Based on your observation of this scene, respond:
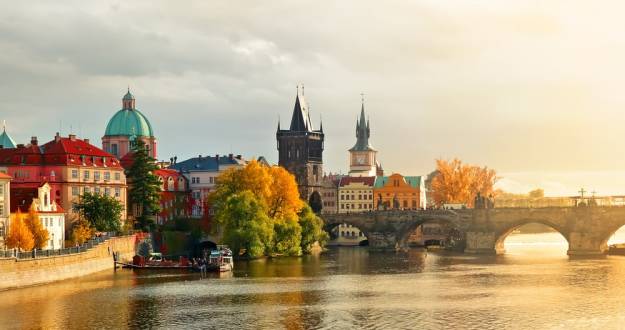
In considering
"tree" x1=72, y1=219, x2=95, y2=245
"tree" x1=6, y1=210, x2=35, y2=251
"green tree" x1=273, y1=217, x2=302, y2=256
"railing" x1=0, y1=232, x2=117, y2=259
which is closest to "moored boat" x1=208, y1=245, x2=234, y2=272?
"railing" x1=0, y1=232, x2=117, y2=259

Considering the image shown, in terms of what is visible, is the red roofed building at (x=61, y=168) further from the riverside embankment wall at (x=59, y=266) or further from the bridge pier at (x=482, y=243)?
the bridge pier at (x=482, y=243)

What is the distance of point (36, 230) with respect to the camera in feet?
358

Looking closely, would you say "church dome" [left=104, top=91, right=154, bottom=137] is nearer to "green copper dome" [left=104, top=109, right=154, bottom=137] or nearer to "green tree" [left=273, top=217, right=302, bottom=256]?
"green copper dome" [left=104, top=109, right=154, bottom=137]

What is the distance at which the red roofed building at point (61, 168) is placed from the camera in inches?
5098

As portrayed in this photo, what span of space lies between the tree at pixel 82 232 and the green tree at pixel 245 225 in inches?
789

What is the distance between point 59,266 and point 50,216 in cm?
1777

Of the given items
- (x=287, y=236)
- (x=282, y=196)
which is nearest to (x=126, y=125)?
(x=282, y=196)

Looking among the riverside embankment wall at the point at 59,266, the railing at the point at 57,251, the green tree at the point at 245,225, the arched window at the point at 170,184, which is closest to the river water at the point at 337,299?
the riverside embankment wall at the point at 59,266

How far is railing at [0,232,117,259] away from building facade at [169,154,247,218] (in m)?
58.4

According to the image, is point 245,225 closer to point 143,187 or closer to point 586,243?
point 143,187

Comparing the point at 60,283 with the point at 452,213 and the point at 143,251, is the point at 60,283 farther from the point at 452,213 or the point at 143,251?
the point at 452,213

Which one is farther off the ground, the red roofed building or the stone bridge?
the red roofed building

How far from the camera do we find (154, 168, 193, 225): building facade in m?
166

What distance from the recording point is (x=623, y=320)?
7700 cm
